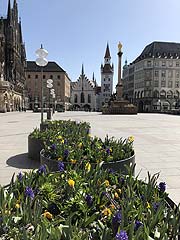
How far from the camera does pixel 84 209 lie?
2.47 metres

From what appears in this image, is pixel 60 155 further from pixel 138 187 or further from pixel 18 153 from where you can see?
pixel 18 153

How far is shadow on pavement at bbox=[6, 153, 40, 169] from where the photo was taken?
261 inches

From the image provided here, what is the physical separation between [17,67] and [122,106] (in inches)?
1647

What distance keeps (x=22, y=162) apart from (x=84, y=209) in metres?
4.98

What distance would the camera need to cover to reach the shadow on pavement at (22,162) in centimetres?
664

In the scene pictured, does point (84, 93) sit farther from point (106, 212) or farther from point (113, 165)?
point (106, 212)

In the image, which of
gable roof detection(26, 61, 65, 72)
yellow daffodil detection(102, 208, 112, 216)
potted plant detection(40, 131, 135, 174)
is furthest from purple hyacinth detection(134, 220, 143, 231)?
gable roof detection(26, 61, 65, 72)

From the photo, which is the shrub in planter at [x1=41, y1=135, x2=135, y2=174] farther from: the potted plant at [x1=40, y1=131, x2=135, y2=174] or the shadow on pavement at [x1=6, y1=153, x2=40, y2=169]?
the shadow on pavement at [x1=6, y1=153, x2=40, y2=169]

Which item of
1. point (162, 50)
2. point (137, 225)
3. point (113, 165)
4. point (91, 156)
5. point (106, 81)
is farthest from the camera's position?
point (106, 81)

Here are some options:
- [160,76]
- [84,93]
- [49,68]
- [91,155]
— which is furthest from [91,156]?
[84,93]

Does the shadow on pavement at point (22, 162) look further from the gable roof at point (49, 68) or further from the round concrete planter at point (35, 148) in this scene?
the gable roof at point (49, 68)

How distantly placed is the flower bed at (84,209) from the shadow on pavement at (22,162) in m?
3.44

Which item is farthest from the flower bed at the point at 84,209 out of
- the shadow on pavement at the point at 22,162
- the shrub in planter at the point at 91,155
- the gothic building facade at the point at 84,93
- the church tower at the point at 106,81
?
the church tower at the point at 106,81

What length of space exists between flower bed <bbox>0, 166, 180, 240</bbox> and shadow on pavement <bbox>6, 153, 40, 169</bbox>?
344 cm
